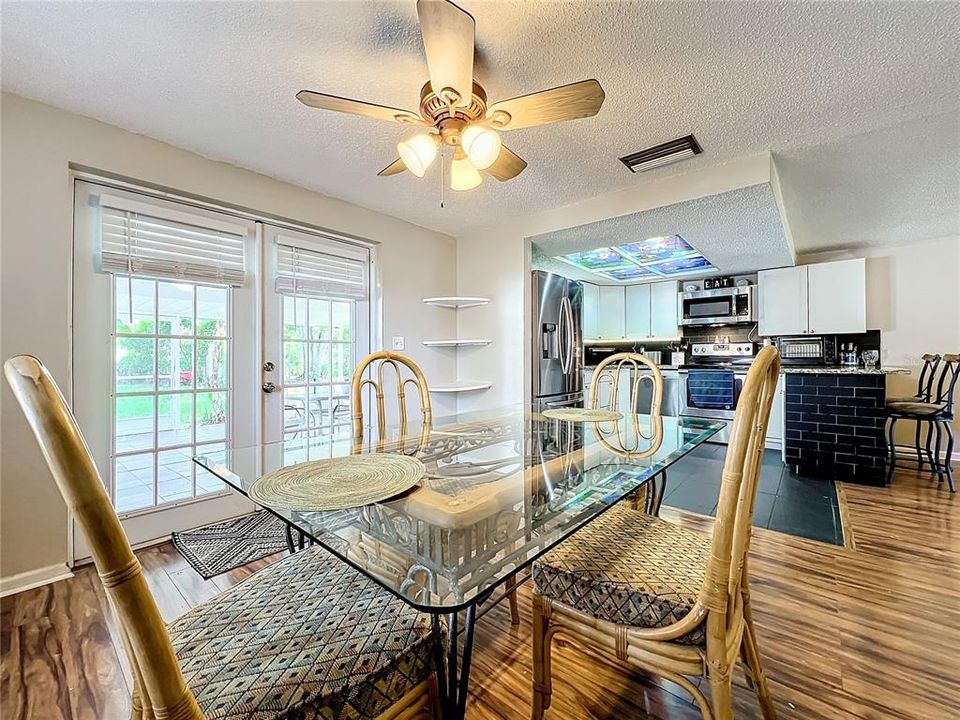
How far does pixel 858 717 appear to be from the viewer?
121cm

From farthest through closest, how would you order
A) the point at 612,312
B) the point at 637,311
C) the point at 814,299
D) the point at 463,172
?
the point at 612,312 → the point at 637,311 → the point at 814,299 → the point at 463,172

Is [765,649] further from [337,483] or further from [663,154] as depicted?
[663,154]

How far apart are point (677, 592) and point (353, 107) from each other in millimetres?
1826

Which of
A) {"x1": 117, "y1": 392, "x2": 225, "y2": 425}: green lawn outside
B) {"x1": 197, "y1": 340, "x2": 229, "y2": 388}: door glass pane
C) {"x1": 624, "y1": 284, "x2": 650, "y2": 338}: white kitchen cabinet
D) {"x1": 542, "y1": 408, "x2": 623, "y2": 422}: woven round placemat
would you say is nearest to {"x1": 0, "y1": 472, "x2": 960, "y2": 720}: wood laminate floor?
{"x1": 117, "y1": 392, "x2": 225, "y2": 425}: green lawn outside

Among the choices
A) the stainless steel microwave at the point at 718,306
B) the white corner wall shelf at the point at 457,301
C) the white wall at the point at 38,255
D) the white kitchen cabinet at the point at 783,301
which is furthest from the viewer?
the stainless steel microwave at the point at 718,306

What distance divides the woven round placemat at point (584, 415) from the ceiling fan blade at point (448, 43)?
157cm

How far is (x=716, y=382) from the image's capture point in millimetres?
4621

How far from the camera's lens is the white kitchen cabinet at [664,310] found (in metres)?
5.25

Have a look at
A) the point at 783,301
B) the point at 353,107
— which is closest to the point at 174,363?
the point at 353,107

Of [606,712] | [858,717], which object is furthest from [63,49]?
[858,717]

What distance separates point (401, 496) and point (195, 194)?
2431mm

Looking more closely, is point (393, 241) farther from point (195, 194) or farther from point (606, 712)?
point (606, 712)

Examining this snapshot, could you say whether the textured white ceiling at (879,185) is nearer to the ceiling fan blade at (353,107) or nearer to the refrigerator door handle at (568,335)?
the refrigerator door handle at (568,335)

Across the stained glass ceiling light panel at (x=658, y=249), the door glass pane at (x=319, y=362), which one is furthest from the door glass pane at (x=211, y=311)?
the stained glass ceiling light panel at (x=658, y=249)
